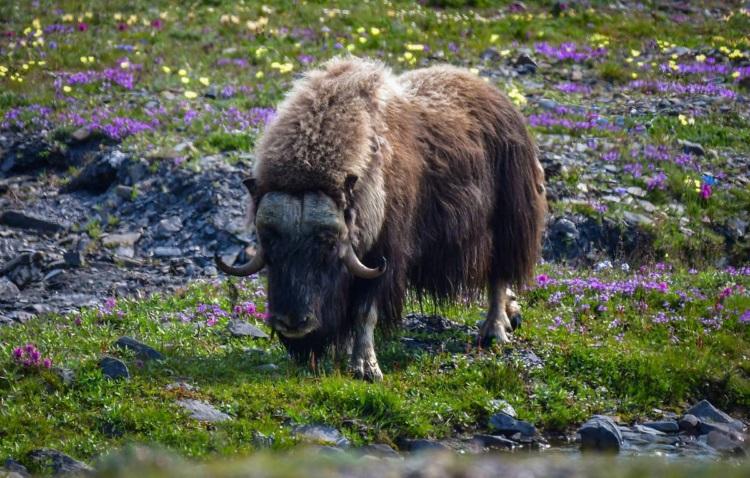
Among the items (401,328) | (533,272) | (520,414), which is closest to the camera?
(520,414)

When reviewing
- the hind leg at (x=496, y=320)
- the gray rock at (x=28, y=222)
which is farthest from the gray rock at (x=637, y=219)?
the gray rock at (x=28, y=222)

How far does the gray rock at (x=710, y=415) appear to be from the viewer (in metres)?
7.84

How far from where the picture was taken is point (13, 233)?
12039 millimetres

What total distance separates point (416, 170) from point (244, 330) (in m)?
1.94

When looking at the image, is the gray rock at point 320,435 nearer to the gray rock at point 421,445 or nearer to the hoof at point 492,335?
the gray rock at point 421,445

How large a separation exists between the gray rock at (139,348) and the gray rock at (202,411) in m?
0.84

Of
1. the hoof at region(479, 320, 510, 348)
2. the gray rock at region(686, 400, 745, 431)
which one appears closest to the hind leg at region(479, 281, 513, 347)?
the hoof at region(479, 320, 510, 348)

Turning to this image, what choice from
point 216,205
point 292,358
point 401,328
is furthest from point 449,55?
point 292,358

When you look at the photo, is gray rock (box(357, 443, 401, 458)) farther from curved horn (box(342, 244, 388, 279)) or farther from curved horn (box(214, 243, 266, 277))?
curved horn (box(214, 243, 266, 277))

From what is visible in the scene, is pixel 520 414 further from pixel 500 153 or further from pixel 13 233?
pixel 13 233

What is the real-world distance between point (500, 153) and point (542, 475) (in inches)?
275

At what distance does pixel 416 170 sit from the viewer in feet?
28.0

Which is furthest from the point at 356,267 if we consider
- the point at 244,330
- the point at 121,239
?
the point at 121,239

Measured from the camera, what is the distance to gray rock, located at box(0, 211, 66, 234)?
40.2ft
